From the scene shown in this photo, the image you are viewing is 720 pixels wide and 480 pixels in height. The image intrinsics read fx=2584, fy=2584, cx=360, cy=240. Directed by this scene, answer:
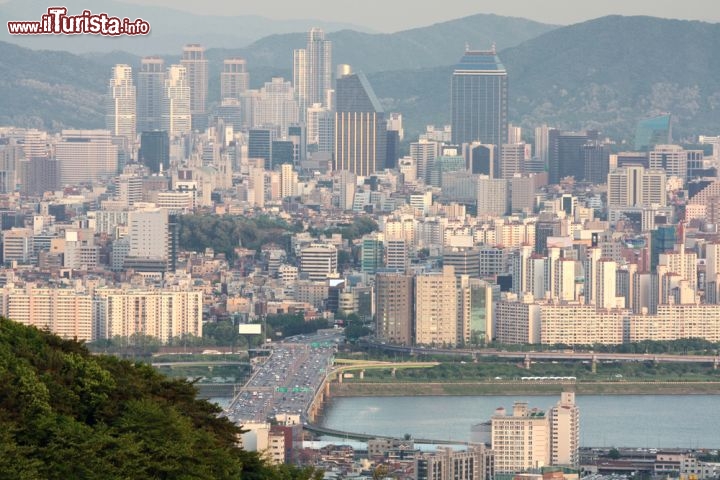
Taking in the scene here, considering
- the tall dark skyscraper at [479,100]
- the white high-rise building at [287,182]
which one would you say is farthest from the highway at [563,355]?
the tall dark skyscraper at [479,100]

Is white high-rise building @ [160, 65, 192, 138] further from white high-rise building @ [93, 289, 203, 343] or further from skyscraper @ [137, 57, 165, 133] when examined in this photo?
white high-rise building @ [93, 289, 203, 343]

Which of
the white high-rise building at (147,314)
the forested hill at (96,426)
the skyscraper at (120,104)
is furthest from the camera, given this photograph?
the skyscraper at (120,104)

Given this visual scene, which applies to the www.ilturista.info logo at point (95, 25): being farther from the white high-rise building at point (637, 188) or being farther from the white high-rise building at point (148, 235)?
the white high-rise building at point (637, 188)

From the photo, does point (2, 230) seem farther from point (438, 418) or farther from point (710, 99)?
point (710, 99)

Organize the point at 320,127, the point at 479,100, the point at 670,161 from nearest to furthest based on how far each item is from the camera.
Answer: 1. the point at 670,161
2. the point at 320,127
3. the point at 479,100

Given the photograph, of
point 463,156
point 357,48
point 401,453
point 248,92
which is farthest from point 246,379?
point 357,48

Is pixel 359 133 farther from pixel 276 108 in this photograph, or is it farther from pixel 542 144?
pixel 276 108

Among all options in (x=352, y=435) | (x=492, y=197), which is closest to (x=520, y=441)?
(x=352, y=435)
